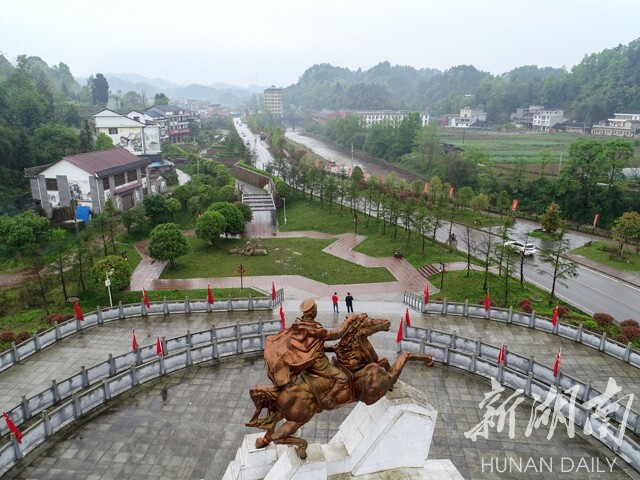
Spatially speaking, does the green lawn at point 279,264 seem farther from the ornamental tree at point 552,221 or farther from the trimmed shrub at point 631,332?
the ornamental tree at point 552,221

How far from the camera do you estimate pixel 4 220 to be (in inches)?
A: 1369

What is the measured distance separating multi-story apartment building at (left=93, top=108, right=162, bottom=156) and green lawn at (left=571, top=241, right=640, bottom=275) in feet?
175

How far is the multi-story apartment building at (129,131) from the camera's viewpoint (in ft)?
202

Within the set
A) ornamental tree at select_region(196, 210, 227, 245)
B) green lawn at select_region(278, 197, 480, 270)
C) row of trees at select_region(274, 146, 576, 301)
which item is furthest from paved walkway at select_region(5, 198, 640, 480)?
ornamental tree at select_region(196, 210, 227, 245)

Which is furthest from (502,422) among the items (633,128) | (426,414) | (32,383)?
(633,128)

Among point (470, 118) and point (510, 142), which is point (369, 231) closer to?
point (510, 142)

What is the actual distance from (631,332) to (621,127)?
85.8 m

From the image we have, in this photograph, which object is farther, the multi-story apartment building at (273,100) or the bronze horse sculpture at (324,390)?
the multi-story apartment building at (273,100)

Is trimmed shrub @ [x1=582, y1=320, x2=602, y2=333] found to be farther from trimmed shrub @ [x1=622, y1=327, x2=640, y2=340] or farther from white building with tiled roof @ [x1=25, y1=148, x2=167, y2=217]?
white building with tiled roof @ [x1=25, y1=148, x2=167, y2=217]

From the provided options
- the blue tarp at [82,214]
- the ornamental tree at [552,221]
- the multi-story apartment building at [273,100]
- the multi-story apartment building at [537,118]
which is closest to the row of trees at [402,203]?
the ornamental tree at [552,221]

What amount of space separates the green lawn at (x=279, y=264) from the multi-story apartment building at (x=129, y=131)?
32711 mm

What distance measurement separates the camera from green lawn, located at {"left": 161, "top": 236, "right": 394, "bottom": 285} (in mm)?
29938

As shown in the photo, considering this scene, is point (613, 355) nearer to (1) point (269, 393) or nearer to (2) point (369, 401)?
(2) point (369, 401)

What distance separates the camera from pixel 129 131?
63.0m
